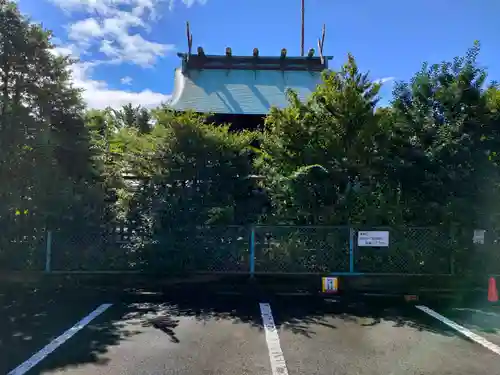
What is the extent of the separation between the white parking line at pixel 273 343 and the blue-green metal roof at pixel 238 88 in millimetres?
9869

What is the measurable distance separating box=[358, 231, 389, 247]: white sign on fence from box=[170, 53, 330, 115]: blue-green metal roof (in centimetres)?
826

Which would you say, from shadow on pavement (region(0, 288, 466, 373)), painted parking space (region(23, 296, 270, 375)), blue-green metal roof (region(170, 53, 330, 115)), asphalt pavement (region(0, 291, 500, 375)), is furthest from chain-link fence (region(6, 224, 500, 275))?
blue-green metal roof (region(170, 53, 330, 115))

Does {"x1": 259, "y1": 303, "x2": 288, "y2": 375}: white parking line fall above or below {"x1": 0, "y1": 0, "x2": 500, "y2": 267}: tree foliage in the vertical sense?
below

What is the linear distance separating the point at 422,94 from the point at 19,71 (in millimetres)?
7911

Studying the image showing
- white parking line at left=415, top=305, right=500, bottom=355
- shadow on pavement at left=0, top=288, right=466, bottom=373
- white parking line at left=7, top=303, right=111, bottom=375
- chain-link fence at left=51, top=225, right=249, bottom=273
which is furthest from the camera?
chain-link fence at left=51, top=225, right=249, bottom=273

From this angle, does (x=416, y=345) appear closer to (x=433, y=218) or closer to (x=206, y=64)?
(x=433, y=218)

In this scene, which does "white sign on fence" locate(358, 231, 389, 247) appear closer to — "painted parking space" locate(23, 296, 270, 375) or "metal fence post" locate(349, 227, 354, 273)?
"metal fence post" locate(349, 227, 354, 273)

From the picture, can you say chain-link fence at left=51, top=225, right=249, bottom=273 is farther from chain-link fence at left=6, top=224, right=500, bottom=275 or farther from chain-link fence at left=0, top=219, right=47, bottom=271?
chain-link fence at left=0, top=219, right=47, bottom=271

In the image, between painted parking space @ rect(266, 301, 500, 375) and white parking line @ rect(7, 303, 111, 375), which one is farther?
painted parking space @ rect(266, 301, 500, 375)

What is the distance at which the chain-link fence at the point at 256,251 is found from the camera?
7816 millimetres

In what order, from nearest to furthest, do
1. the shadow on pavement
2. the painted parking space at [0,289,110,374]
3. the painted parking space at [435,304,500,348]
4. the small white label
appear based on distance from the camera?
the painted parking space at [0,289,110,374]
the shadow on pavement
the painted parking space at [435,304,500,348]
the small white label

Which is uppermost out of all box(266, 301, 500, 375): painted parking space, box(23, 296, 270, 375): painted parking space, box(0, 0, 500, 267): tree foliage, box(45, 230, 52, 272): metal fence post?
box(0, 0, 500, 267): tree foliage

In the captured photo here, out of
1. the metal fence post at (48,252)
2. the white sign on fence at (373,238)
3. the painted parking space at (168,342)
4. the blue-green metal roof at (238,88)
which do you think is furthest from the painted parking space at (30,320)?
the blue-green metal roof at (238,88)

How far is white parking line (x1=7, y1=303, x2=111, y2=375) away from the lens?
407cm
